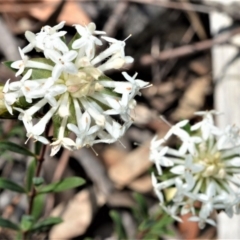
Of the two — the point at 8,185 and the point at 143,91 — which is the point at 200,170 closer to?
the point at 8,185

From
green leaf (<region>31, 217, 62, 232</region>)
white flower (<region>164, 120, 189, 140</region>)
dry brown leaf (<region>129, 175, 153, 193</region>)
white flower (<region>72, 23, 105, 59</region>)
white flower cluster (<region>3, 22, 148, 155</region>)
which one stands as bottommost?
dry brown leaf (<region>129, 175, 153, 193</region>)

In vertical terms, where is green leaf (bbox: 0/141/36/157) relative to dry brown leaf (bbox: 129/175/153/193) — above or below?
above

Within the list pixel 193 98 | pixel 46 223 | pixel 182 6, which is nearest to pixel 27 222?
pixel 46 223

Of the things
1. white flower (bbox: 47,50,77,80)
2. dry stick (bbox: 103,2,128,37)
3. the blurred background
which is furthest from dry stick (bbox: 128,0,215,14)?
white flower (bbox: 47,50,77,80)

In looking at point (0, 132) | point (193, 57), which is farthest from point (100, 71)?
point (193, 57)

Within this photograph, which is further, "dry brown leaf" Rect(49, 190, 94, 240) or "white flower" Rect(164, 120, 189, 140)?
"dry brown leaf" Rect(49, 190, 94, 240)

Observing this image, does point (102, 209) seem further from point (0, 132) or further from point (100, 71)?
point (100, 71)

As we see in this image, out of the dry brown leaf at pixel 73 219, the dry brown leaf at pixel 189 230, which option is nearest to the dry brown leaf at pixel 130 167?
the dry brown leaf at pixel 73 219

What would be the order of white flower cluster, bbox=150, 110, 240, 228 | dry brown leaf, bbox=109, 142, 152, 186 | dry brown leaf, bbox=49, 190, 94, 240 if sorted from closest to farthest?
white flower cluster, bbox=150, 110, 240, 228, dry brown leaf, bbox=49, 190, 94, 240, dry brown leaf, bbox=109, 142, 152, 186

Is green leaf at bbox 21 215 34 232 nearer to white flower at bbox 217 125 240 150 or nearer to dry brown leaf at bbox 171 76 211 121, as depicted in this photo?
white flower at bbox 217 125 240 150
